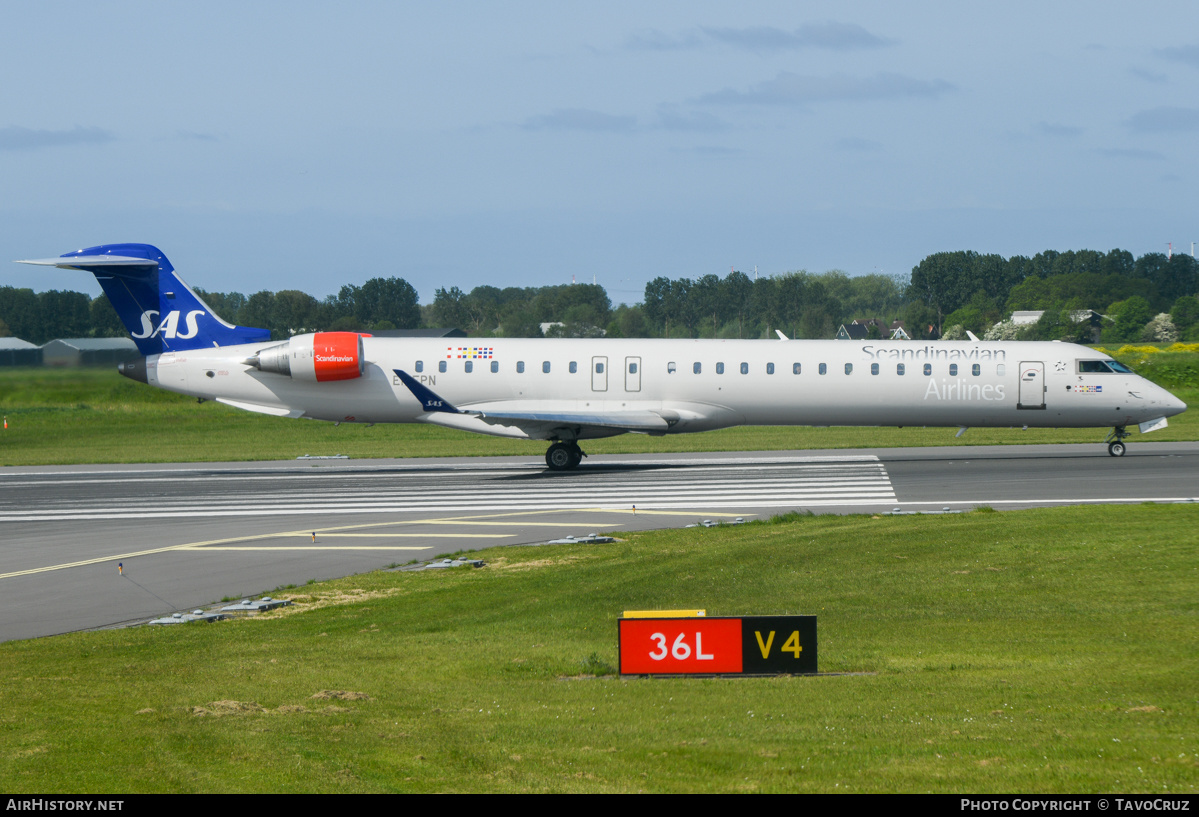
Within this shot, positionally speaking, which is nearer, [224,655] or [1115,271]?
[224,655]

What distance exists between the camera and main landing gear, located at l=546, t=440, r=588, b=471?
32500 mm

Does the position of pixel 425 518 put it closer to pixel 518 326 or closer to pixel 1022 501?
pixel 1022 501

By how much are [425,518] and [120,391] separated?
18952mm

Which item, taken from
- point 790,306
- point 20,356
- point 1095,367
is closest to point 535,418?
point 1095,367

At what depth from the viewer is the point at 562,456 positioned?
32.5m

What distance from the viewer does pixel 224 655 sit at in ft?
39.9

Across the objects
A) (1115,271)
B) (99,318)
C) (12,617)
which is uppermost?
(1115,271)

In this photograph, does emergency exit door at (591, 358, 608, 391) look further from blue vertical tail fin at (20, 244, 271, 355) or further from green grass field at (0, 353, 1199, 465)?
blue vertical tail fin at (20, 244, 271, 355)

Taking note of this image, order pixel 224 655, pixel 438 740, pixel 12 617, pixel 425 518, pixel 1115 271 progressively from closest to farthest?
pixel 438 740, pixel 224 655, pixel 12 617, pixel 425 518, pixel 1115 271

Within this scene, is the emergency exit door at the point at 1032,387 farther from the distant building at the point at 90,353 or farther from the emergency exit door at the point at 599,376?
the distant building at the point at 90,353

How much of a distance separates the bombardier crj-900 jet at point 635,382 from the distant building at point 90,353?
278cm

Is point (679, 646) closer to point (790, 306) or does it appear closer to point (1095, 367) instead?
point (1095, 367)

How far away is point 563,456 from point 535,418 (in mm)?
1810
